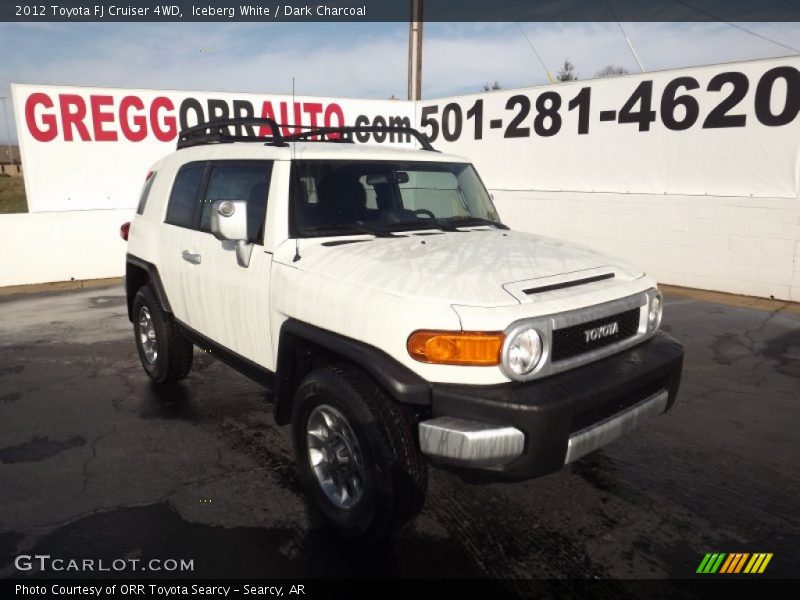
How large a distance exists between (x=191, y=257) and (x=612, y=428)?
3029 millimetres

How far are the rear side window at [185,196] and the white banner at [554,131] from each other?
22.8 ft

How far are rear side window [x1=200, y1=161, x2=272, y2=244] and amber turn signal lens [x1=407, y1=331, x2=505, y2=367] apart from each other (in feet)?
4.70

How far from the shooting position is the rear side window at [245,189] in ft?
11.9

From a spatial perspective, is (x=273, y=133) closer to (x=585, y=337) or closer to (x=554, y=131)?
(x=585, y=337)

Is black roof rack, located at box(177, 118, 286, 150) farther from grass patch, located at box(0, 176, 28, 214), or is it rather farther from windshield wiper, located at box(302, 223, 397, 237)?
grass patch, located at box(0, 176, 28, 214)

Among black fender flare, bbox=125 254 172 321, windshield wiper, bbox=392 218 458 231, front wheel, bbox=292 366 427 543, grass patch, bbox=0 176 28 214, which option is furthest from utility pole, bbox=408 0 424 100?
grass patch, bbox=0 176 28 214

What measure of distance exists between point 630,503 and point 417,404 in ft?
5.26

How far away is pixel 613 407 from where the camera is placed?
2.88m

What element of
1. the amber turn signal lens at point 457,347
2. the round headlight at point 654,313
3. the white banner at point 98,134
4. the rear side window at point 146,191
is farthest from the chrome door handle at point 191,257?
the white banner at point 98,134

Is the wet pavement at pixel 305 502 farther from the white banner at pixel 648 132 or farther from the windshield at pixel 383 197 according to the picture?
the white banner at pixel 648 132

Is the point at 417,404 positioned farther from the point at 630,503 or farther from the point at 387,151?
the point at 387,151

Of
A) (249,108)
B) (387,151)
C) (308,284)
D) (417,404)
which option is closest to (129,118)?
(249,108)

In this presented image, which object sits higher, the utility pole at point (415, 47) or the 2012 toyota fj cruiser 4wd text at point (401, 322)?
the utility pole at point (415, 47)

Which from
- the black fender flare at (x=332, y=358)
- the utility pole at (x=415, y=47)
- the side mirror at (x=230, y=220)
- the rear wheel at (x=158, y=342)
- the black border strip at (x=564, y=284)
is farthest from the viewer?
the utility pole at (x=415, y=47)
